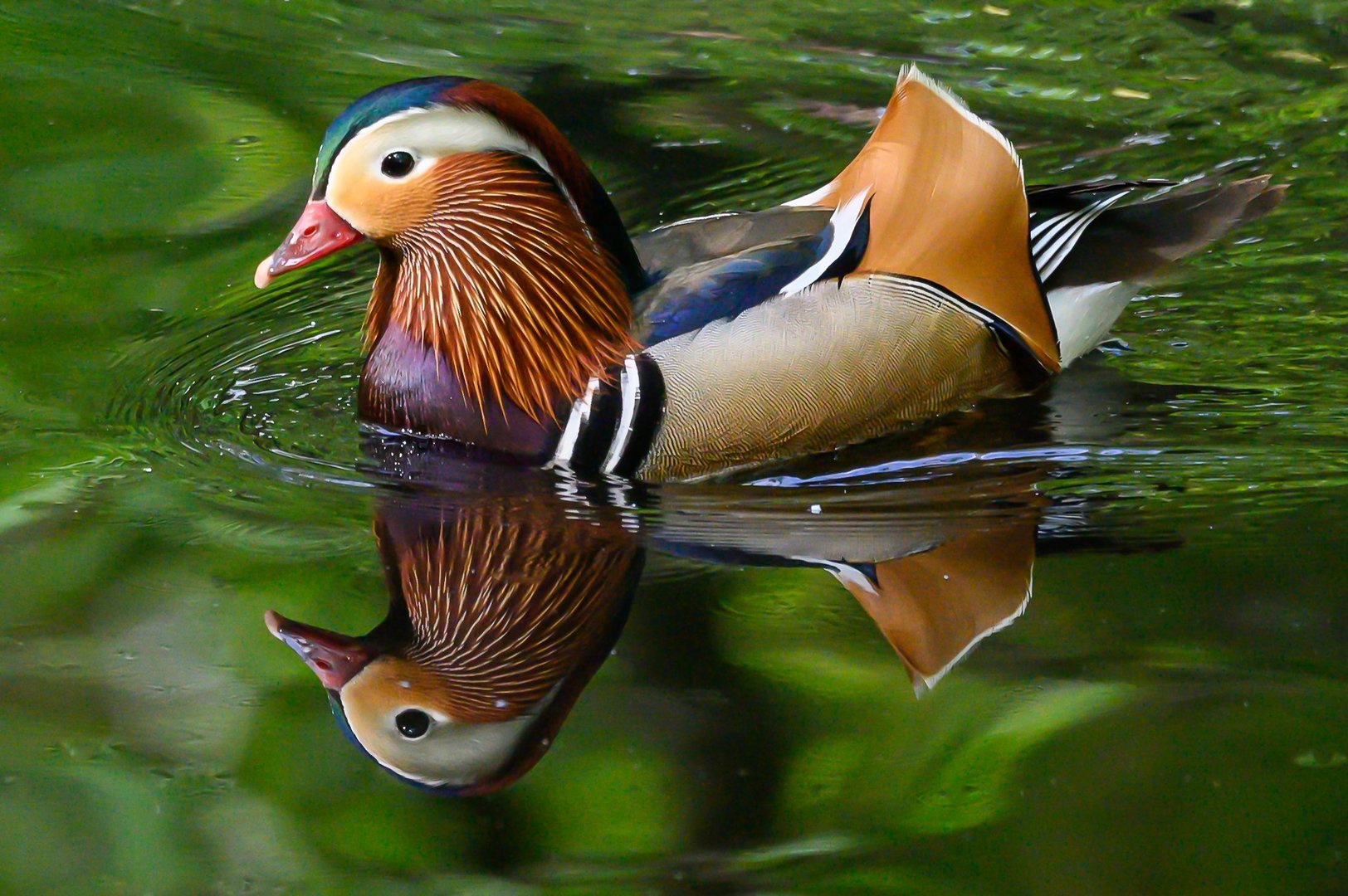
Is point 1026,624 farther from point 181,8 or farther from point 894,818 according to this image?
point 181,8

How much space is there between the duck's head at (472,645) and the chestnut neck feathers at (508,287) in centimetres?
56

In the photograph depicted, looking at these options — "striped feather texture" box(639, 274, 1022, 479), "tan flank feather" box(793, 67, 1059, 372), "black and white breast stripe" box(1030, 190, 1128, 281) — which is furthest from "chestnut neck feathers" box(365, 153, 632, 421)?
"black and white breast stripe" box(1030, 190, 1128, 281)

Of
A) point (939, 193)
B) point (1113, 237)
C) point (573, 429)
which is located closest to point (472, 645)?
point (573, 429)

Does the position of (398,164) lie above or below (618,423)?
above

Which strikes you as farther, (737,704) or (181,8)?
(181,8)

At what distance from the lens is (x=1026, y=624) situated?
337 centimetres

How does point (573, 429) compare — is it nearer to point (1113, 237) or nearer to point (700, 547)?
point (700, 547)

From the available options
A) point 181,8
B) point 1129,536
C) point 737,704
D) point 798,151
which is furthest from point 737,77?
point 737,704

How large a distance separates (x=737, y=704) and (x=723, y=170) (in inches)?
129

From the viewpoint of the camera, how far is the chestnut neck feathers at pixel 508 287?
4297 mm

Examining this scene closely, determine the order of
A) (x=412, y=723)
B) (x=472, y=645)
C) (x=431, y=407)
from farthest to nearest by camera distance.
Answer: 1. (x=431, y=407)
2. (x=472, y=645)
3. (x=412, y=723)

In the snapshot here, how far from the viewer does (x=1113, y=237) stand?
4.93 metres

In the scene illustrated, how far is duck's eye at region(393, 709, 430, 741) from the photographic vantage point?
122 inches

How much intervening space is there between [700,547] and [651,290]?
0.86 meters
